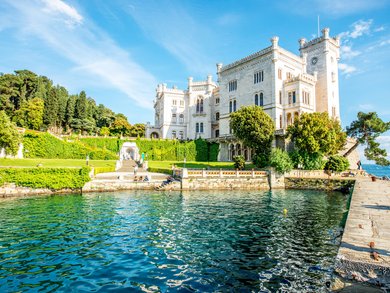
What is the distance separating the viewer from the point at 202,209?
64.2 ft

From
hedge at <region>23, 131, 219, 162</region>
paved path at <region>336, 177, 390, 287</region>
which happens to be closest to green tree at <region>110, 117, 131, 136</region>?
hedge at <region>23, 131, 219, 162</region>

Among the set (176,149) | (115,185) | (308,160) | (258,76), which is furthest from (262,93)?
(115,185)

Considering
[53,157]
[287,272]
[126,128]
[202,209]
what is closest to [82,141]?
[53,157]

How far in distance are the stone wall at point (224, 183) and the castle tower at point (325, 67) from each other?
26.7 meters

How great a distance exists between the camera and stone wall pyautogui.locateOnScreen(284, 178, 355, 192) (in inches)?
1353

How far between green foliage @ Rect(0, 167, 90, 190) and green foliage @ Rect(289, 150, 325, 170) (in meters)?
29.2

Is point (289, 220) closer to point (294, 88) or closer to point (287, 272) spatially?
point (287, 272)

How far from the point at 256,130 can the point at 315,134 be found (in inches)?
322

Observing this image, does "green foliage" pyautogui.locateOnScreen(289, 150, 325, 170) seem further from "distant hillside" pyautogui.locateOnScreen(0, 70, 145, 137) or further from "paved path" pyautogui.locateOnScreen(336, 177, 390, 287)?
"distant hillside" pyautogui.locateOnScreen(0, 70, 145, 137)

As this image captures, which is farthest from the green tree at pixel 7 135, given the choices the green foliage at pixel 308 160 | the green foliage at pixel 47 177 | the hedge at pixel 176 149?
the green foliage at pixel 308 160

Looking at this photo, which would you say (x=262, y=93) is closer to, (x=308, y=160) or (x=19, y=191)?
(x=308, y=160)

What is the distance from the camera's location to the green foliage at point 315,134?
117 ft

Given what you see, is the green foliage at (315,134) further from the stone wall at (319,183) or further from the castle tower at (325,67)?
the castle tower at (325,67)

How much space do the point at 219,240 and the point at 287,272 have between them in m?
4.01
